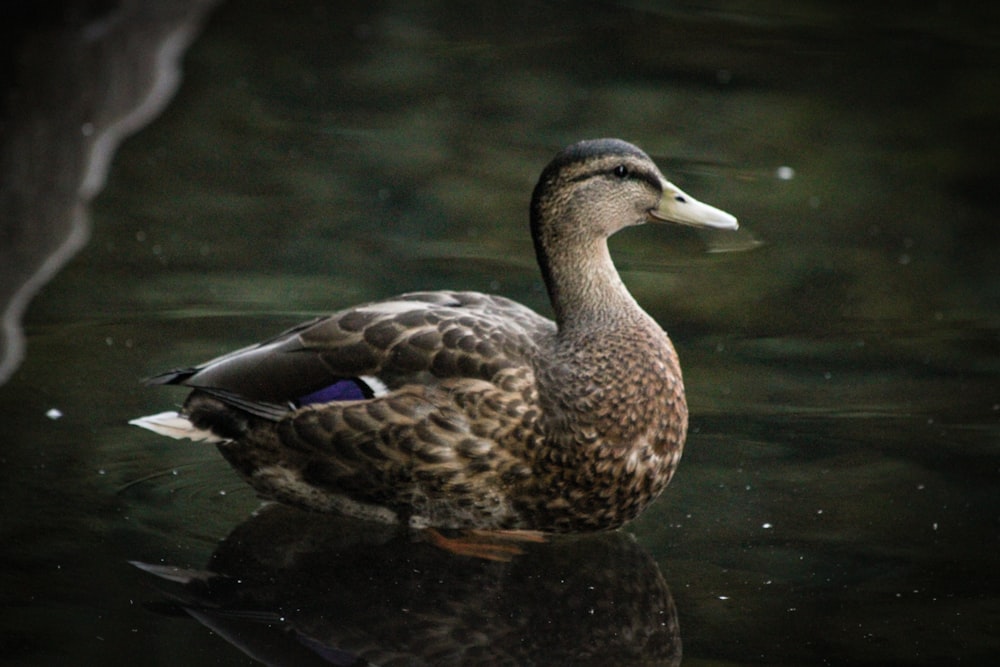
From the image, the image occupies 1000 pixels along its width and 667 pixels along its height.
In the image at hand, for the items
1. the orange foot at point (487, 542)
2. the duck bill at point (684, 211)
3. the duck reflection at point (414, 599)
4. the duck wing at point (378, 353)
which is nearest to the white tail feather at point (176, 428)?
the duck wing at point (378, 353)

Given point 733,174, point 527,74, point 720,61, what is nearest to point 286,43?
point 527,74

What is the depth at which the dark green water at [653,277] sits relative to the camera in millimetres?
5012

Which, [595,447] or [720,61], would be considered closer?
[595,447]

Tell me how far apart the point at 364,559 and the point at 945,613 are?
5.94 ft

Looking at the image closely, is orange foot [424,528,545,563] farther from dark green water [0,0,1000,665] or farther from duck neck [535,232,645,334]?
duck neck [535,232,645,334]

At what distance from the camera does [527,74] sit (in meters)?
10.7

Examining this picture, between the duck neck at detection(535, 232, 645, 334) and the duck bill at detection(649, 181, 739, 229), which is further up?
the duck bill at detection(649, 181, 739, 229)

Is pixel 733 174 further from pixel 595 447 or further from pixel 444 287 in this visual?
pixel 595 447

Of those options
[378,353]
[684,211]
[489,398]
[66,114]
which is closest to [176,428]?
[378,353]

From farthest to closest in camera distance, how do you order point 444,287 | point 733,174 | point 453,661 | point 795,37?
point 795,37 → point 733,174 → point 444,287 → point 453,661

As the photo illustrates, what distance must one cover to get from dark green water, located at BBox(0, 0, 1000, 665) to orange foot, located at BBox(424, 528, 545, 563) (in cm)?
14

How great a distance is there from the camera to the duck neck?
5.57 meters

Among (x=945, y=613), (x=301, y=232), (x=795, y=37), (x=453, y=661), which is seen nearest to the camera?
(x=453, y=661)

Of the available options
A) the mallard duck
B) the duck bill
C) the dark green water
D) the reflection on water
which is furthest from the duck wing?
the reflection on water
